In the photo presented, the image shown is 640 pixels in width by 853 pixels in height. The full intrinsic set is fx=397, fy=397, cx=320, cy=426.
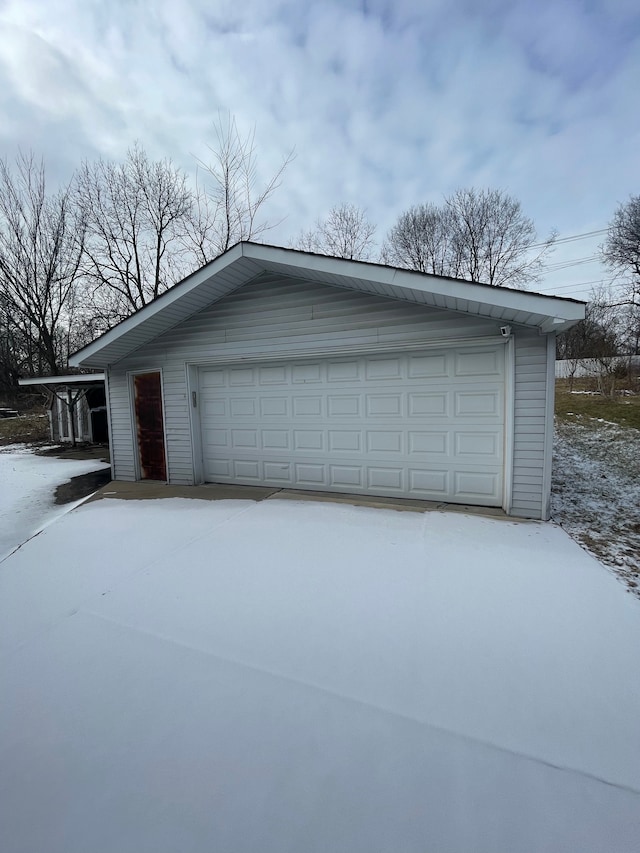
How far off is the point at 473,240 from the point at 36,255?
19.2 m

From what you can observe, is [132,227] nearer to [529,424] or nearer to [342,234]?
[342,234]

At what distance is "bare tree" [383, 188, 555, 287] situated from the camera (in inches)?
714

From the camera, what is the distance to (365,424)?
19.0 ft

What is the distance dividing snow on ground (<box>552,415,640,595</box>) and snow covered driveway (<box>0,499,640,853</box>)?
47 centimetres

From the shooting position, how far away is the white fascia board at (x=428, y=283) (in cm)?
397

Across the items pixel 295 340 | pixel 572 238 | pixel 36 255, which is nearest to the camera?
pixel 295 340

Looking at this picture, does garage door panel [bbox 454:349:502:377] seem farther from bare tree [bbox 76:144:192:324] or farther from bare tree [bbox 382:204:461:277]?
bare tree [bbox 382:204:461:277]

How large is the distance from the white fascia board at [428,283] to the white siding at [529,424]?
0.69 m

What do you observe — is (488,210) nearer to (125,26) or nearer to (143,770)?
(125,26)

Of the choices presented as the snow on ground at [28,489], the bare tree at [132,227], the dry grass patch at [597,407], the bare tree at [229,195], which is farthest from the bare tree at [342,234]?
the snow on ground at [28,489]

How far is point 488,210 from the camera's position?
1852 cm

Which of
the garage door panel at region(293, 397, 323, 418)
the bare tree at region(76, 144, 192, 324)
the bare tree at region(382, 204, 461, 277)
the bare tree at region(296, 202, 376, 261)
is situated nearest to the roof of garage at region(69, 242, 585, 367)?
the garage door panel at region(293, 397, 323, 418)

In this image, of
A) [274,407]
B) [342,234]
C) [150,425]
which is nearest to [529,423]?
[274,407]

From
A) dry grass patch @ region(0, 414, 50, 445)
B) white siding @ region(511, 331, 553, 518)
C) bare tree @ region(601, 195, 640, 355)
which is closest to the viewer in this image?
white siding @ region(511, 331, 553, 518)
